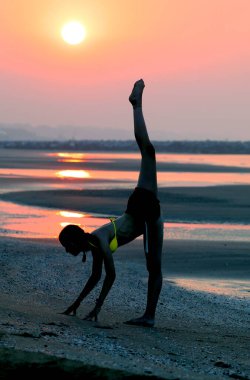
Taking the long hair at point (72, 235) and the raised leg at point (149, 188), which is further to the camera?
the raised leg at point (149, 188)

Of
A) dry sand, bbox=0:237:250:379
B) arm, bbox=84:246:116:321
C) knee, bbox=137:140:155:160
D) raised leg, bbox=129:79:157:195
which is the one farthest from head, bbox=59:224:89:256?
knee, bbox=137:140:155:160

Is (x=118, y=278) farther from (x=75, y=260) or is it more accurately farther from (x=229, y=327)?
(x=229, y=327)

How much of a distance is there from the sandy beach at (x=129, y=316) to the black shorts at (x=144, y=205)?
133cm

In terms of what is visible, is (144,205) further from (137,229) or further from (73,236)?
(73,236)

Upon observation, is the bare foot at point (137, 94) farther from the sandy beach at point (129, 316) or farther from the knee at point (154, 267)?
the sandy beach at point (129, 316)

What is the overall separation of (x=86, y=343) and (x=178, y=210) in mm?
23684

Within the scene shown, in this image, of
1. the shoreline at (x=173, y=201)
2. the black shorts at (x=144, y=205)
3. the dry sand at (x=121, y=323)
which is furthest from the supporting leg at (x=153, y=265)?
the shoreline at (x=173, y=201)

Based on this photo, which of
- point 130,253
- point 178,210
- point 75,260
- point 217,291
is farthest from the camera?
point 178,210

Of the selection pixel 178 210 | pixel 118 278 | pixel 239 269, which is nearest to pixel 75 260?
pixel 118 278

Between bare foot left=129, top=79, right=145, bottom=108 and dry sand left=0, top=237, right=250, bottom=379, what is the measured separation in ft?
8.74

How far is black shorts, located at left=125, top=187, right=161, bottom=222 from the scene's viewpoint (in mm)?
10945

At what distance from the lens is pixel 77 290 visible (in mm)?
15094

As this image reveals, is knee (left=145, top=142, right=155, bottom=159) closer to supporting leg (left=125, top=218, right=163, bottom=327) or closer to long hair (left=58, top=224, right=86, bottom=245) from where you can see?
supporting leg (left=125, top=218, right=163, bottom=327)

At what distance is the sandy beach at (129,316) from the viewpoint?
8.02 m
